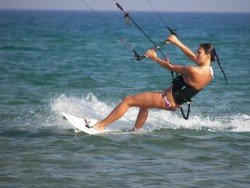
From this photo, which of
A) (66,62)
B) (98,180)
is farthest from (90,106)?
(66,62)

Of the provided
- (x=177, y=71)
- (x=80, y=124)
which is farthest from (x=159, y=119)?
(x=177, y=71)

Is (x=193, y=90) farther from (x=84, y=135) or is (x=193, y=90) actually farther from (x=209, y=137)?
(x=84, y=135)

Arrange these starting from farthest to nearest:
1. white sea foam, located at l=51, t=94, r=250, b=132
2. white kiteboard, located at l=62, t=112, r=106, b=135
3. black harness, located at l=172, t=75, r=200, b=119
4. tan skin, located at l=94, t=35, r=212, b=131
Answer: white sea foam, located at l=51, t=94, r=250, b=132
white kiteboard, located at l=62, t=112, r=106, b=135
black harness, located at l=172, t=75, r=200, b=119
tan skin, located at l=94, t=35, r=212, b=131

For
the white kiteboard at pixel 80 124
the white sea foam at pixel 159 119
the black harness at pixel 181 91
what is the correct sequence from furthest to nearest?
the white sea foam at pixel 159 119 < the white kiteboard at pixel 80 124 < the black harness at pixel 181 91

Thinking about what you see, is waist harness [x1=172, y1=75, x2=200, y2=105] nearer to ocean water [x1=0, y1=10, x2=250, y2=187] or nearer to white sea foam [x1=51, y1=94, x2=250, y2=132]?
ocean water [x1=0, y1=10, x2=250, y2=187]

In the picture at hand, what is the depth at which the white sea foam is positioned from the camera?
11180 millimetres

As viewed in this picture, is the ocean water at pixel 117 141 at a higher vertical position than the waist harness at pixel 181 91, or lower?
lower

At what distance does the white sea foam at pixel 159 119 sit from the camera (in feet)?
36.7

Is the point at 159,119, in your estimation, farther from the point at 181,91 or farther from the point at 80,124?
the point at 181,91

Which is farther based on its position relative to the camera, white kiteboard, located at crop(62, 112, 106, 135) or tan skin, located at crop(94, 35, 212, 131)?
white kiteboard, located at crop(62, 112, 106, 135)

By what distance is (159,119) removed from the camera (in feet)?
38.8

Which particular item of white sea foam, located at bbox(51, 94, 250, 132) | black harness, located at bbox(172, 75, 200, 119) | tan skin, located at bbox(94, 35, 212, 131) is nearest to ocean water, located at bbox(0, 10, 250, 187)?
white sea foam, located at bbox(51, 94, 250, 132)

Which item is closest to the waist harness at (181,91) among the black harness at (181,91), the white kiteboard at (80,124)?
the black harness at (181,91)

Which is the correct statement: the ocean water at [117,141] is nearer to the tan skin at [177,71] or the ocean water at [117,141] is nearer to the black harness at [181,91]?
the tan skin at [177,71]
